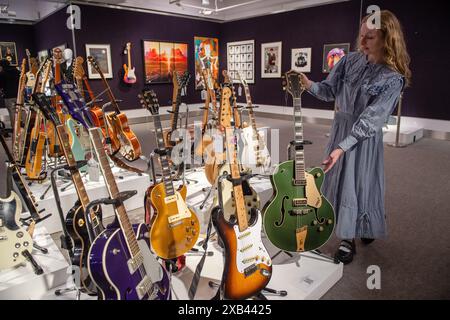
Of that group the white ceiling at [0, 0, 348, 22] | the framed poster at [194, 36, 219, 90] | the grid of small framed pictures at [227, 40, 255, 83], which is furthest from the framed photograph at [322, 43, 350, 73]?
the framed poster at [194, 36, 219, 90]

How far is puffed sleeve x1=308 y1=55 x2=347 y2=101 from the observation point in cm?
235

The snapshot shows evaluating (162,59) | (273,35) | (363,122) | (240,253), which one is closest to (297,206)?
(240,253)

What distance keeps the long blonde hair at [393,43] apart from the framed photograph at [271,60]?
795 cm

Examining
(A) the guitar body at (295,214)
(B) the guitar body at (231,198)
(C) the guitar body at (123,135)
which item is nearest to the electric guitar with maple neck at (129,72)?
(C) the guitar body at (123,135)

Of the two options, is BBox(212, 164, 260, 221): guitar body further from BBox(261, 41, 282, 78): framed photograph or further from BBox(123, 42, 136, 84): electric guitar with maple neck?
BBox(261, 41, 282, 78): framed photograph

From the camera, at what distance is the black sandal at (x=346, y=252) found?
2.44 metres

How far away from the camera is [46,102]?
5.57 ft

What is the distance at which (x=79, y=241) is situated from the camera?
1855 millimetres

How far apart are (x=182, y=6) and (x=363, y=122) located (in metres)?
8.33

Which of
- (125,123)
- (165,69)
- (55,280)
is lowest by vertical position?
(55,280)

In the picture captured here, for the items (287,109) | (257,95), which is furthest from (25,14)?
(287,109)
